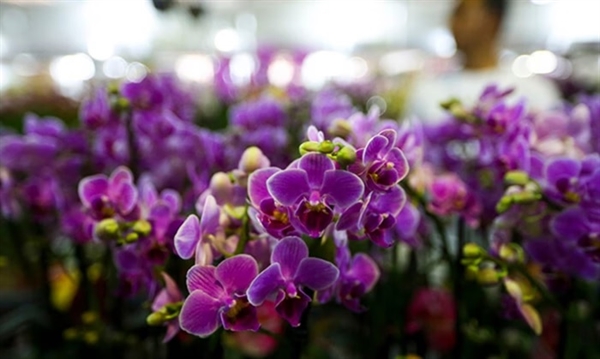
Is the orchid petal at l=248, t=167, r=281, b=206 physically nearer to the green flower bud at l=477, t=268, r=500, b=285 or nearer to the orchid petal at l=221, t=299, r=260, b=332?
the orchid petal at l=221, t=299, r=260, b=332

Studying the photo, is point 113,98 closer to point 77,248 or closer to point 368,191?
point 77,248

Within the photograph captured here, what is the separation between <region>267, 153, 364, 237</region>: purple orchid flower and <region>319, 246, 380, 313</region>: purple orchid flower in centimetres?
5

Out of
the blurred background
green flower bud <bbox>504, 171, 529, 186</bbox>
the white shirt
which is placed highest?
green flower bud <bbox>504, 171, 529, 186</bbox>

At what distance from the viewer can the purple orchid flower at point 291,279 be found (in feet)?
1.13

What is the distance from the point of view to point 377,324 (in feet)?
2.06

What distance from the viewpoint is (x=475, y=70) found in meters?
1.62

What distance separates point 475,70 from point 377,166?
1344 mm

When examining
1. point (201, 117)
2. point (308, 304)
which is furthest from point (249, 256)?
point (201, 117)

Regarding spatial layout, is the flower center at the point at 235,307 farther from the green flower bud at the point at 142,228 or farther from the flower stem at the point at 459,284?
the flower stem at the point at 459,284

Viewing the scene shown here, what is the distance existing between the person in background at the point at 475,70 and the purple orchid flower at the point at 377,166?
110 cm

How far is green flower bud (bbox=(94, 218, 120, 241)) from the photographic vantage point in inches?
17.1

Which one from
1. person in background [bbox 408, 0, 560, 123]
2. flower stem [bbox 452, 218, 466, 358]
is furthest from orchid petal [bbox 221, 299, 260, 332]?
person in background [bbox 408, 0, 560, 123]

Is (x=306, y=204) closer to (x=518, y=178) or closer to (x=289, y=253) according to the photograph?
(x=289, y=253)

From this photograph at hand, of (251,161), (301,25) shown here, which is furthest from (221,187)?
(301,25)
